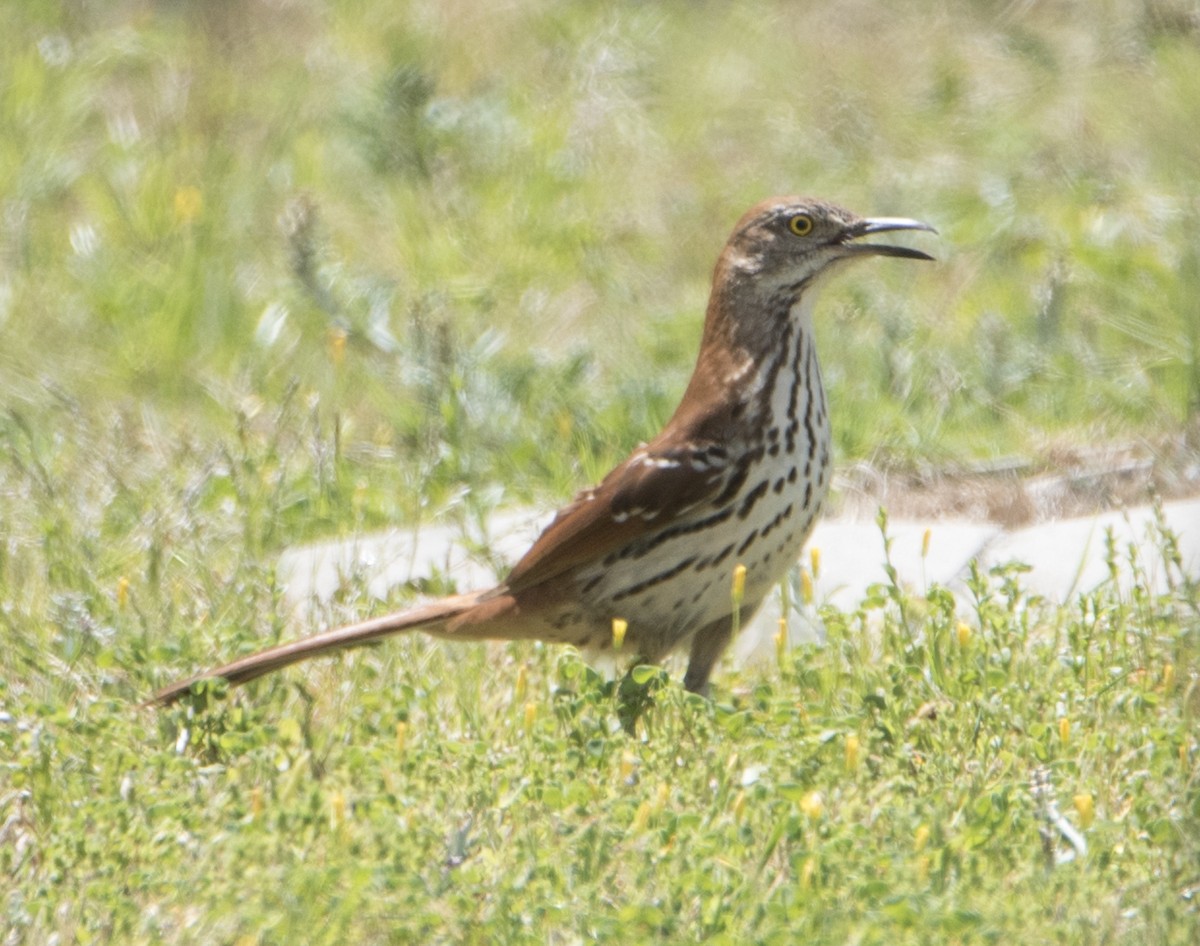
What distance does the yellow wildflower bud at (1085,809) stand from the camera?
3.45 meters

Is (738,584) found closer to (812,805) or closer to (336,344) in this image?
(812,805)

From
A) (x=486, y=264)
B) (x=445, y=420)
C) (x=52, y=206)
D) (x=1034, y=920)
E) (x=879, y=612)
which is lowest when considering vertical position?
(x=1034, y=920)

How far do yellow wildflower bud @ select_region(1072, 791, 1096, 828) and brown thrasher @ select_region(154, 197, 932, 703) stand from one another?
109 centimetres

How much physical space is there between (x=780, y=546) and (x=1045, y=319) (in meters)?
2.48

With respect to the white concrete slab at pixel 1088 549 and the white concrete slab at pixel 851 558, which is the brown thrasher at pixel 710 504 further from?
the white concrete slab at pixel 1088 549

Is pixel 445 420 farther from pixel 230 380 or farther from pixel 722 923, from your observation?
pixel 722 923

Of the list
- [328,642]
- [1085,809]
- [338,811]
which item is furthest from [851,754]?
[328,642]

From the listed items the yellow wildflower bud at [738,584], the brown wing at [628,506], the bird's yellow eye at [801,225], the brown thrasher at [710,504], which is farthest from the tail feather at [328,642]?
the bird's yellow eye at [801,225]

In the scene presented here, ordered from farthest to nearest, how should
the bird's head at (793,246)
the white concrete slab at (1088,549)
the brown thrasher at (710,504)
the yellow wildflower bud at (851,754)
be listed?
the white concrete slab at (1088,549) < the bird's head at (793,246) < the brown thrasher at (710,504) < the yellow wildflower bud at (851,754)

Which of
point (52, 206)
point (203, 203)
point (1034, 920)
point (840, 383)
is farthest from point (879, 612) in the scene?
point (52, 206)

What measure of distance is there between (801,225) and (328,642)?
148 cm

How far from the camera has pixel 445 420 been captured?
20.3ft

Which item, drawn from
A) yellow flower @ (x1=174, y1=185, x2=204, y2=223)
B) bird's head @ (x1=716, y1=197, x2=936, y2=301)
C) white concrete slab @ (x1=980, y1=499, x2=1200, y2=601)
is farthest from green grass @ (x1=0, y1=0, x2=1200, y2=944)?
bird's head @ (x1=716, y1=197, x2=936, y2=301)

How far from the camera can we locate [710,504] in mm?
4504
